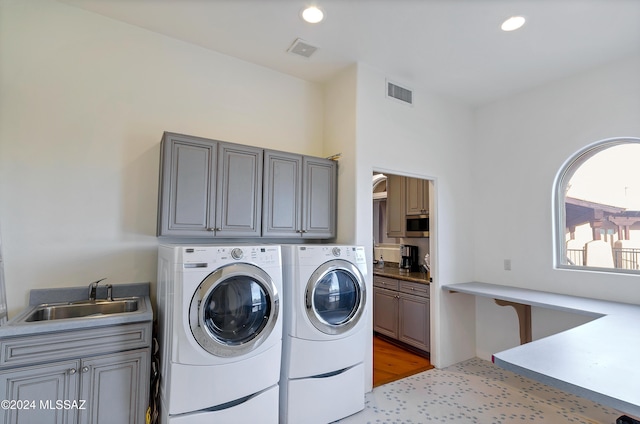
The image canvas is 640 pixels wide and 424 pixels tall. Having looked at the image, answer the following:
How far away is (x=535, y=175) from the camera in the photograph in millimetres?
3361

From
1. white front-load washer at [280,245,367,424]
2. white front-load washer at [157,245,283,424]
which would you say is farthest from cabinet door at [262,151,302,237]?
white front-load washer at [157,245,283,424]

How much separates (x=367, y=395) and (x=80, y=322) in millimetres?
2286

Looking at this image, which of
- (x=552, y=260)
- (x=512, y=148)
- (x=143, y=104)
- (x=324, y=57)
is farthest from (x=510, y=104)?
(x=143, y=104)

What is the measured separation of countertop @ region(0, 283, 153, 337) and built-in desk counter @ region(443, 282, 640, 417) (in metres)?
2.06

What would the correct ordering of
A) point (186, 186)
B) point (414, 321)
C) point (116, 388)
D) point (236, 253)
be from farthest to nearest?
point (414, 321) → point (186, 186) → point (236, 253) → point (116, 388)

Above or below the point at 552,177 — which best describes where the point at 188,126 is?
above

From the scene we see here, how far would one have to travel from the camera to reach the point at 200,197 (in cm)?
236

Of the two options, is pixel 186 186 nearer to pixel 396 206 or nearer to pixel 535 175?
pixel 396 206

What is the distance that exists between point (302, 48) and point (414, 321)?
3.20 m

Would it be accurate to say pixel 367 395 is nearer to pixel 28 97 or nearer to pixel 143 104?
pixel 143 104

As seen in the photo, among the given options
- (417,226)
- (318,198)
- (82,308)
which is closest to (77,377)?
(82,308)

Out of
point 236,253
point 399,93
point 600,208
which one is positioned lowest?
point 236,253

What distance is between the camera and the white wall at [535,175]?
282 cm

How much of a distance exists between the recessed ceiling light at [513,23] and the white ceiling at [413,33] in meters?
0.04
